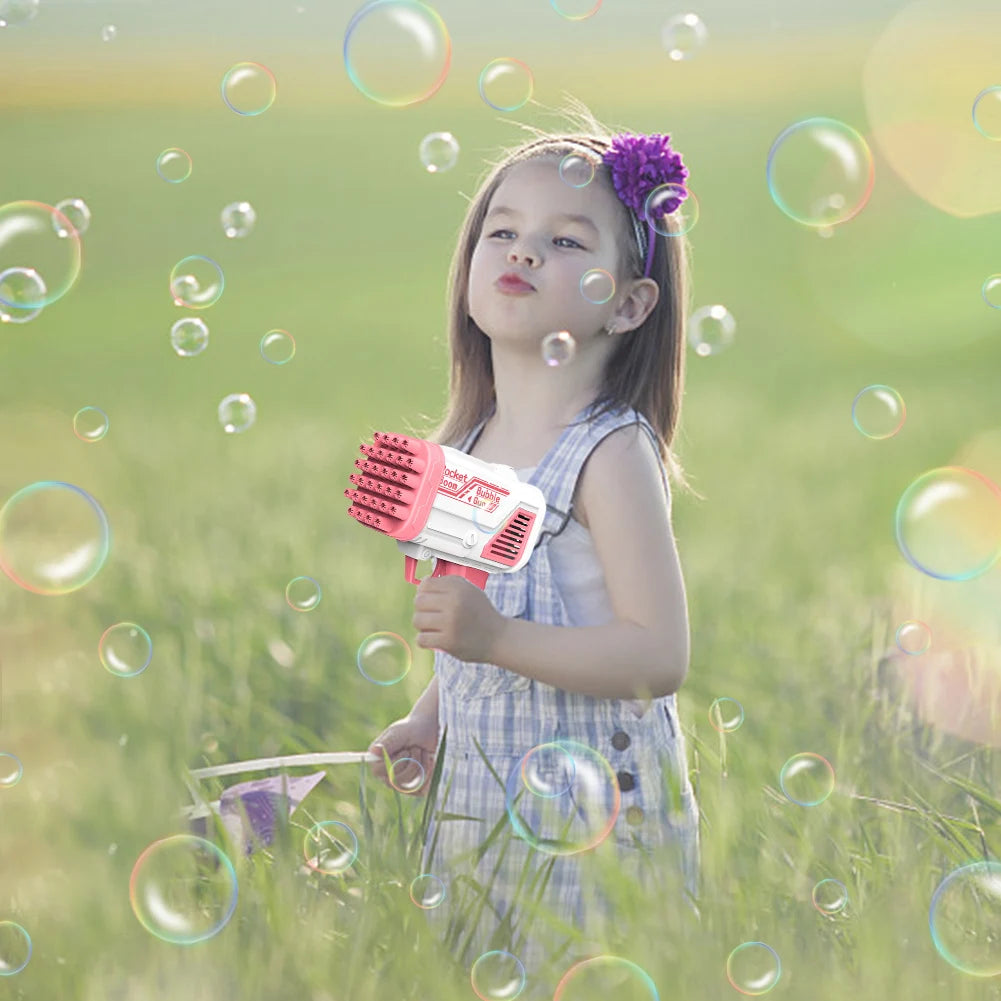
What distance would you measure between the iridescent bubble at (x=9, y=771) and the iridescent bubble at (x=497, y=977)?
1.08m

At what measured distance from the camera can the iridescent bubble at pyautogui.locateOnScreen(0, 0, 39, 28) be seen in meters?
3.56

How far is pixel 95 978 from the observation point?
1.88 meters

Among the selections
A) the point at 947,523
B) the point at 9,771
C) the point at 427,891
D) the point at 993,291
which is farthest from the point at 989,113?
the point at 9,771

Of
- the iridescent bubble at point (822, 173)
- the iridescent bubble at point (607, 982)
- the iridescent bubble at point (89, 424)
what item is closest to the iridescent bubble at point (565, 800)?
the iridescent bubble at point (607, 982)

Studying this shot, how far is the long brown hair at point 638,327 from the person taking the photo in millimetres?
2381

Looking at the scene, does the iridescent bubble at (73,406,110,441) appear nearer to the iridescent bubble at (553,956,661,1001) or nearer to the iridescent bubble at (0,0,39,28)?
the iridescent bubble at (0,0,39,28)

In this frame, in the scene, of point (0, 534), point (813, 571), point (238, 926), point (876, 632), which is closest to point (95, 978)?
point (238, 926)

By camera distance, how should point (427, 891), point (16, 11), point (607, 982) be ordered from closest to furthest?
point (607, 982)
point (427, 891)
point (16, 11)

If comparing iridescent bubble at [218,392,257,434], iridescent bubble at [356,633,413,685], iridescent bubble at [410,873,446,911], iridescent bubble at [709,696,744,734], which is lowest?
iridescent bubble at [410,873,446,911]

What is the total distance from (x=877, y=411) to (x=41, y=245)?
5.71 feet

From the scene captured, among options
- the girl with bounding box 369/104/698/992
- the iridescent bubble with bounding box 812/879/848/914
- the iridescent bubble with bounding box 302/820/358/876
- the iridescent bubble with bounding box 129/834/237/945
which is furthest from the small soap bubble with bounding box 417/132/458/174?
the iridescent bubble with bounding box 812/879/848/914

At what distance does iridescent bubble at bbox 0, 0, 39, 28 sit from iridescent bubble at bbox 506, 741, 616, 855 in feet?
7.44

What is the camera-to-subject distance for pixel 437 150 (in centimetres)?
297

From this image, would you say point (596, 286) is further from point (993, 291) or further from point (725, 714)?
point (993, 291)
